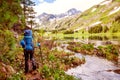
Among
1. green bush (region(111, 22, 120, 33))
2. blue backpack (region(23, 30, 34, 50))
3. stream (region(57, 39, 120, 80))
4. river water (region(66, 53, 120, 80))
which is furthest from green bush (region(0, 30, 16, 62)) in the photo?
green bush (region(111, 22, 120, 33))

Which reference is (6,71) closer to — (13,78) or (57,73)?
(13,78)

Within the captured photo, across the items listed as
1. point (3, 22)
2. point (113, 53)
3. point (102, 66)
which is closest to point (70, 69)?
point (102, 66)

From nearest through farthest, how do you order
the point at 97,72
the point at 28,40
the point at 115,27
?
1. the point at 28,40
2. the point at 97,72
3. the point at 115,27

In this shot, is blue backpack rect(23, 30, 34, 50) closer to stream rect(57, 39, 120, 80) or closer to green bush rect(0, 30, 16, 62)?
green bush rect(0, 30, 16, 62)

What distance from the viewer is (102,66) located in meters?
28.2

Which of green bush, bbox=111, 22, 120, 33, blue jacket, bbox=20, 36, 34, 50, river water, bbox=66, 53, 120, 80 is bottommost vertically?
river water, bbox=66, 53, 120, 80

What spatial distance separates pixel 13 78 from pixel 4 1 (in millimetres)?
4581

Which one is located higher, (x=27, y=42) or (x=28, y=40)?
(x=28, y=40)

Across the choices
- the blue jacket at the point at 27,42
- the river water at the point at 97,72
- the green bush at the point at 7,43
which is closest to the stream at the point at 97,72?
the river water at the point at 97,72

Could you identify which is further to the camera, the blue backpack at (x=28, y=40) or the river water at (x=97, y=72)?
the river water at (x=97, y=72)

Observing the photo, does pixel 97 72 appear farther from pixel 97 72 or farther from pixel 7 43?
pixel 7 43

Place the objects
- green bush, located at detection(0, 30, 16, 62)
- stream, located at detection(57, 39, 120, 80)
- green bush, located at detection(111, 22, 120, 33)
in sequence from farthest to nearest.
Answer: green bush, located at detection(111, 22, 120, 33) < stream, located at detection(57, 39, 120, 80) < green bush, located at detection(0, 30, 16, 62)

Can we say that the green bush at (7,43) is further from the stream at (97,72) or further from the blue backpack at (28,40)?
the stream at (97,72)

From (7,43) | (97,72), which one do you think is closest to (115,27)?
(97,72)
